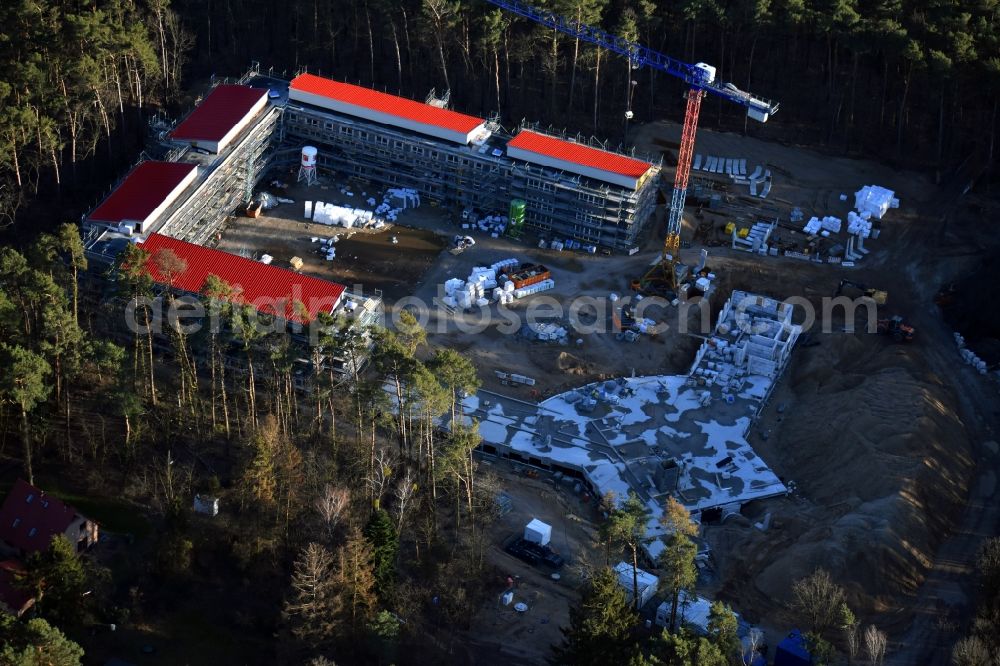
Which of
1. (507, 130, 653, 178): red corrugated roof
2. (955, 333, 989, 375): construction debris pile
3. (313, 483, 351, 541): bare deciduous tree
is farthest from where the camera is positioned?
(507, 130, 653, 178): red corrugated roof

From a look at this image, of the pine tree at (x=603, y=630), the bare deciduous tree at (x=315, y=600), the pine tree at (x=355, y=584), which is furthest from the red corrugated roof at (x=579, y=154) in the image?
the bare deciduous tree at (x=315, y=600)

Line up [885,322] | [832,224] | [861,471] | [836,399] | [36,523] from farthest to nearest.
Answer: [832,224]
[885,322]
[836,399]
[861,471]
[36,523]

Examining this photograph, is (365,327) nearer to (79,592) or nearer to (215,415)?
(215,415)

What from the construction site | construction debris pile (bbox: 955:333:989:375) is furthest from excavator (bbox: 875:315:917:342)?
construction debris pile (bbox: 955:333:989:375)

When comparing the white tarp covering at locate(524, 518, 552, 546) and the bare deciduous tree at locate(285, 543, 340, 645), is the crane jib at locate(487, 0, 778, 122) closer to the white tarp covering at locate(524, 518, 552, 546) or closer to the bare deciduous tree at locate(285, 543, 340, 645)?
the white tarp covering at locate(524, 518, 552, 546)

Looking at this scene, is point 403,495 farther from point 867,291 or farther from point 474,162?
point 867,291

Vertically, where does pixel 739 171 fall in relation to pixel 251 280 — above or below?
above

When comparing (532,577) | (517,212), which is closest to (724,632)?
(532,577)
